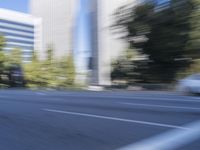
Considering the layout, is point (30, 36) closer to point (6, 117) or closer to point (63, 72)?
point (63, 72)

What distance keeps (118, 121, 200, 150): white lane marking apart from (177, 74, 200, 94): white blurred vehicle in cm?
1538

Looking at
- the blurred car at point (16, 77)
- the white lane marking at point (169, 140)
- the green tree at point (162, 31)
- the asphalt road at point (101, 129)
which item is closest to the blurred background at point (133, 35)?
the green tree at point (162, 31)

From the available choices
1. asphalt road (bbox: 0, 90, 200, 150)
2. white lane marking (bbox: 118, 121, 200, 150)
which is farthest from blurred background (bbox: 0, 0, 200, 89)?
white lane marking (bbox: 118, 121, 200, 150)

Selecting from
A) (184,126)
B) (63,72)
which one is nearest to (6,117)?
(184,126)

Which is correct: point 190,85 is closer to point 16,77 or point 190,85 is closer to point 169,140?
point 169,140

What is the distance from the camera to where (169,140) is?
286 inches

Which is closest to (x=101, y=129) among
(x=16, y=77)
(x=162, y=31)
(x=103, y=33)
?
(x=162, y=31)

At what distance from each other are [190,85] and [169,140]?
16.8 m

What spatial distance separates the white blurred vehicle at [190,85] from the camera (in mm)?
23484

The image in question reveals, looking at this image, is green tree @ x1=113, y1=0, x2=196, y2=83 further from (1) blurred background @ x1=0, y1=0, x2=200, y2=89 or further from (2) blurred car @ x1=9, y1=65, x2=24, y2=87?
(2) blurred car @ x1=9, y1=65, x2=24, y2=87

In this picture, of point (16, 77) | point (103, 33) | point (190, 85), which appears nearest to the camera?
point (190, 85)

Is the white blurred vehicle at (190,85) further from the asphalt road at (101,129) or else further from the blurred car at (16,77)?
the blurred car at (16,77)

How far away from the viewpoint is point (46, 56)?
62.2m

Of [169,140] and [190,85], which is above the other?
[190,85]
